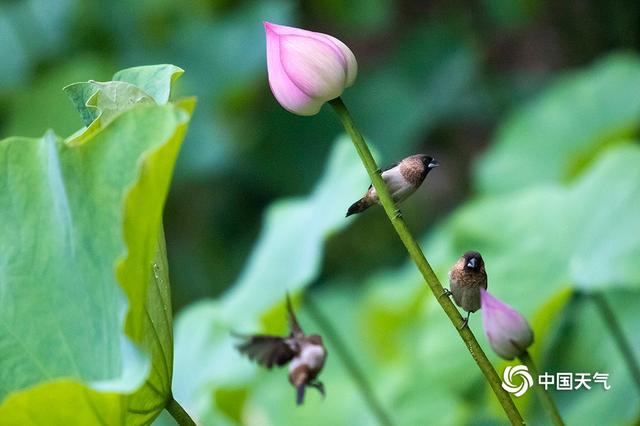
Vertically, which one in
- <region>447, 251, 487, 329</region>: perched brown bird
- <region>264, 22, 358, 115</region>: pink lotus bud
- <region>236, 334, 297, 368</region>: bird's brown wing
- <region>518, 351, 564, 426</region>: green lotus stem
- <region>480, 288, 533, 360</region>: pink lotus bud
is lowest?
<region>518, 351, 564, 426</region>: green lotus stem

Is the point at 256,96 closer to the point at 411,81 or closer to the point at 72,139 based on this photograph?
the point at 411,81

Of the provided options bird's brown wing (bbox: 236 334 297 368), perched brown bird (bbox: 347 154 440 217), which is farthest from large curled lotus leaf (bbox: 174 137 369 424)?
perched brown bird (bbox: 347 154 440 217)

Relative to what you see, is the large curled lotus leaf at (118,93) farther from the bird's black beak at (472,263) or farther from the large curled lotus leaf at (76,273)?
the bird's black beak at (472,263)

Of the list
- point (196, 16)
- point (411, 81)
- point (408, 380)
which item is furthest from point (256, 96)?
point (408, 380)

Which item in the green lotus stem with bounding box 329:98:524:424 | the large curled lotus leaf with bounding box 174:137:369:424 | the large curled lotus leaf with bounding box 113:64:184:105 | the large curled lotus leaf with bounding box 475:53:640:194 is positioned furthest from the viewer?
the large curled lotus leaf with bounding box 475:53:640:194

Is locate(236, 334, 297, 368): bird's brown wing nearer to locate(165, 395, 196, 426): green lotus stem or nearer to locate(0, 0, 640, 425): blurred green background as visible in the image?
locate(165, 395, 196, 426): green lotus stem

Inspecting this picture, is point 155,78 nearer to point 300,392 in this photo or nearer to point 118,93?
point 118,93
